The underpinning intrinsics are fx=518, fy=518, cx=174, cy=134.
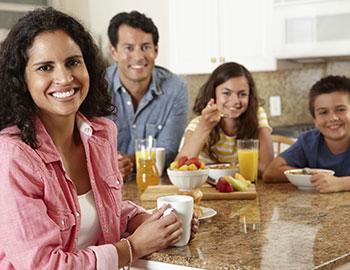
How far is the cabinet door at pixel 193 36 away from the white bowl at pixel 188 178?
2.46 m

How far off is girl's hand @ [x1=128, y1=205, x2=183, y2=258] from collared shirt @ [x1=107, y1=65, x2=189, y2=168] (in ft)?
4.79

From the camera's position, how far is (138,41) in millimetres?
2883

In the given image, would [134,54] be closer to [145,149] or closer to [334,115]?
[145,149]

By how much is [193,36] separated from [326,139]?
7.30 ft

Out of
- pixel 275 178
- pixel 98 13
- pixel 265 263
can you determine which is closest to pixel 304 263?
pixel 265 263

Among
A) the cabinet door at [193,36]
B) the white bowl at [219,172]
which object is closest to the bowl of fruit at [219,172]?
the white bowl at [219,172]

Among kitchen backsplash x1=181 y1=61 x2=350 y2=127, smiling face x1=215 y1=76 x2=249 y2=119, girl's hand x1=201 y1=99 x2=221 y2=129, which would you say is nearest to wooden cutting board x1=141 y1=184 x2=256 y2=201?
girl's hand x1=201 y1=99 x2=221 y2=129

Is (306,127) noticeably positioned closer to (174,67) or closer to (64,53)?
(174,67)

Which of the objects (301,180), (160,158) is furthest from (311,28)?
(301,180)

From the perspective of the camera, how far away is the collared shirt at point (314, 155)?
2.21 meters

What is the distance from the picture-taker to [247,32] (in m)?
4.10

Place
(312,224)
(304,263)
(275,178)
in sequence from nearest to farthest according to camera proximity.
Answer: (304,263) < (312,224) < (275,178)

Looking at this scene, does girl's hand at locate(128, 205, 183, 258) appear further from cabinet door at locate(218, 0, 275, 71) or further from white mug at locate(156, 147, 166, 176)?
cabinet door at locate(218, 0, 275, 71)

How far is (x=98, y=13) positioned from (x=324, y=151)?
3.02 meters
